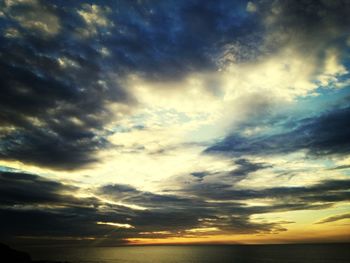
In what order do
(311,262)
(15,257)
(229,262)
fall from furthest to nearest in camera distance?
(229,262) < (311,262) < (15,257)

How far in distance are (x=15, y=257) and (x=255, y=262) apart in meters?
141

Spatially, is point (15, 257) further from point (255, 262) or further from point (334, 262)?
point (334, 262)

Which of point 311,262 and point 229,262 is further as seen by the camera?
point 229,262

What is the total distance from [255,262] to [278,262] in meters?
14.2

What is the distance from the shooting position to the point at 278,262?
182250 mm

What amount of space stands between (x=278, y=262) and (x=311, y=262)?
19244 millimetres

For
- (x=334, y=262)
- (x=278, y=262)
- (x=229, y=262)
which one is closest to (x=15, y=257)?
(x=229, y=262)

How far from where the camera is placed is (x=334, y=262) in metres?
178

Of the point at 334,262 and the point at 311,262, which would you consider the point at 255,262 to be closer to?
the point at 311,262

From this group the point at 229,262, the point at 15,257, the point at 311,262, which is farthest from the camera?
the point at 229,262

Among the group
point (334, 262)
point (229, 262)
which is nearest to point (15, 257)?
point (229, 262)

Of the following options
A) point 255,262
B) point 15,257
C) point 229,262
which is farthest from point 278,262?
point 15,257

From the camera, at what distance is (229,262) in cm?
19550

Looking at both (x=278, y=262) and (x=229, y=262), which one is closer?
(x=278, y=262)
